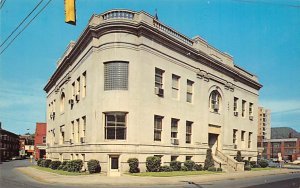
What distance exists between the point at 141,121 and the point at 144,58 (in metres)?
5.20

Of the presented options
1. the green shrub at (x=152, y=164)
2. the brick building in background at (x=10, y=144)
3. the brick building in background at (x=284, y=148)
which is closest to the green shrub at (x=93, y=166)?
the green shrub at (x=152, y=164)

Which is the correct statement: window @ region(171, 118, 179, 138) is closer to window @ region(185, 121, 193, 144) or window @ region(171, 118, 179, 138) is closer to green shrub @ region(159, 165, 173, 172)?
window @ region(185, 121, 193, 144)

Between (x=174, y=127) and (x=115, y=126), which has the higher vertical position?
(x=115, y=126)

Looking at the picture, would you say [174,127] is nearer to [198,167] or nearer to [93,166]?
[198,167]

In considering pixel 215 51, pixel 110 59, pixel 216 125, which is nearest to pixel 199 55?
pixel 215 51

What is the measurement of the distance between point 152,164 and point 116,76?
757 centimetres

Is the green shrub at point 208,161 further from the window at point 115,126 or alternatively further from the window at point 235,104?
the window at point 235,104

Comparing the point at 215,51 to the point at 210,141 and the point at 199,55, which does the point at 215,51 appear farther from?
the point at 210,141

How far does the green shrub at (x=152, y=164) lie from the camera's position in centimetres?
2594

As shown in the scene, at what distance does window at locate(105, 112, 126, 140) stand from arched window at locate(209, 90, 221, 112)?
44.6ft

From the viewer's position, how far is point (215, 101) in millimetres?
37438

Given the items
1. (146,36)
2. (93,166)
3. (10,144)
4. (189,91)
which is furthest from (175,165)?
(10,144)

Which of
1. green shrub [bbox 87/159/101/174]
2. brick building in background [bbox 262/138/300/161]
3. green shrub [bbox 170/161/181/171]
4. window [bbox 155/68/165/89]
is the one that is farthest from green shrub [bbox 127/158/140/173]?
brick building in background [bbox 262/138/300/161]

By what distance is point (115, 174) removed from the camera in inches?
989
